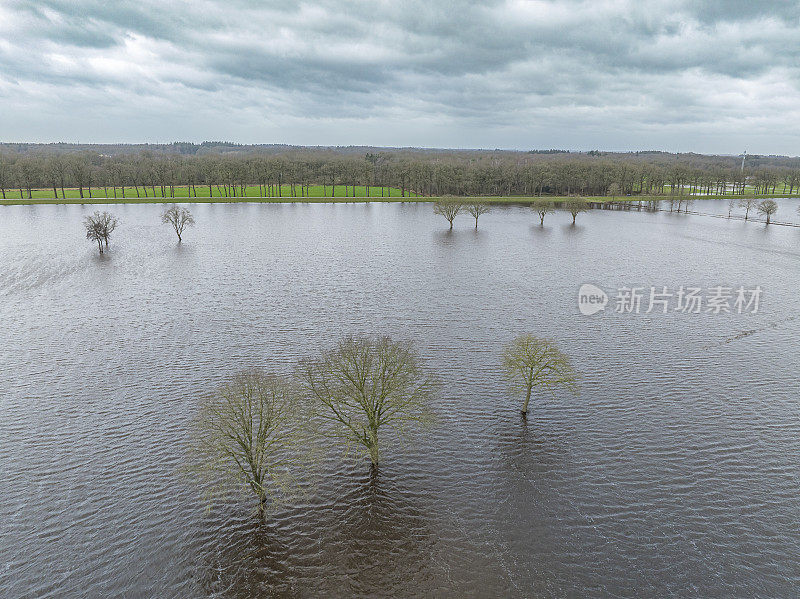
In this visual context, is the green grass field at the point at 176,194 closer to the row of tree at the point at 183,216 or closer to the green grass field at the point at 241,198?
the green grass field at the point at 241,198

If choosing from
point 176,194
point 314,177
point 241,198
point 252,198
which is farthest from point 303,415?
point 176,194

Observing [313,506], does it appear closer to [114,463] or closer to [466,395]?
[114,463]

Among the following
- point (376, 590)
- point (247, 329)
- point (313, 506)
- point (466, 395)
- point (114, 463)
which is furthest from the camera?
point (247, 329)

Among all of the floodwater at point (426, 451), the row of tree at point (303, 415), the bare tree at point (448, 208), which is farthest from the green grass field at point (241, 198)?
the row of tree at point (303, 415)

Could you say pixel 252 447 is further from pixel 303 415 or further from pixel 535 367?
pixel 535 367

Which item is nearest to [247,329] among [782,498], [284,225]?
[782,498]

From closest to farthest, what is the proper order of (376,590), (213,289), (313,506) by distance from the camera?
1. (376,590)
2. (313,506)
3. (213,289)
